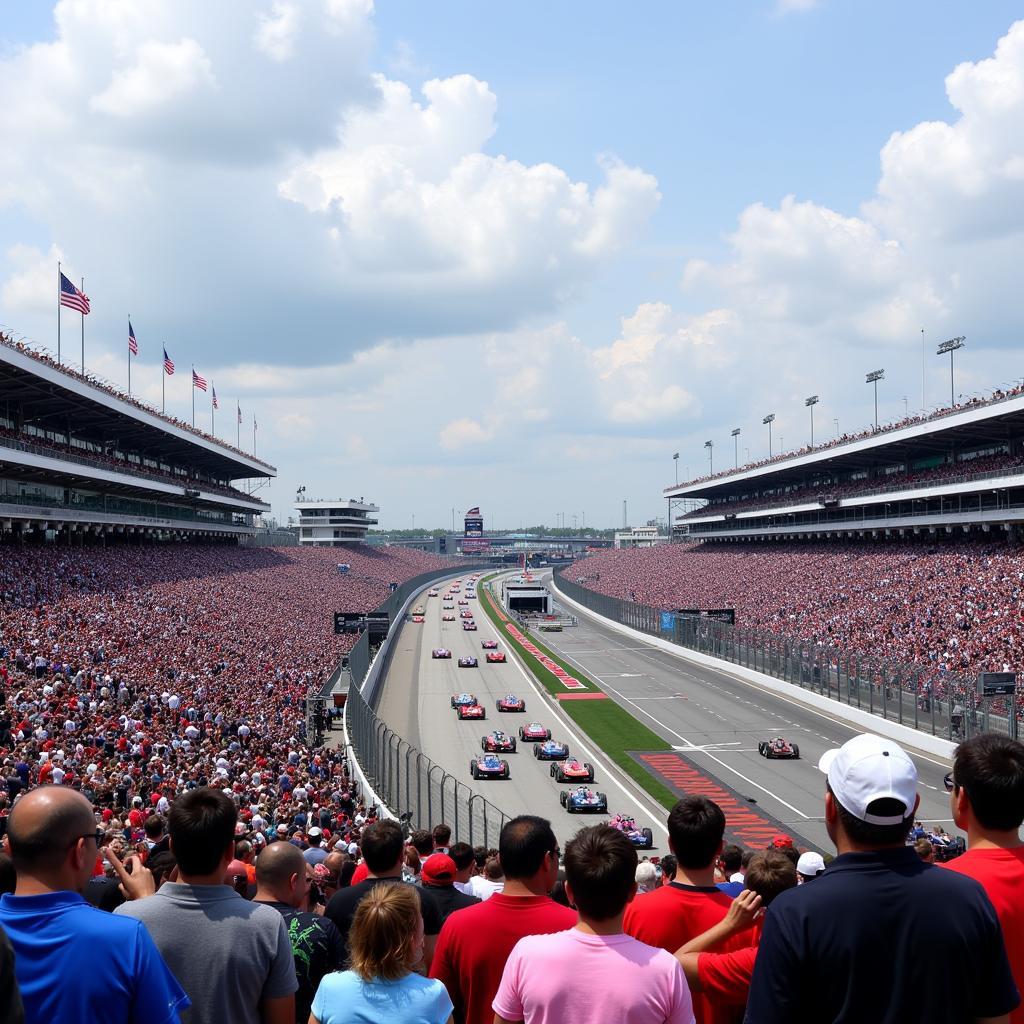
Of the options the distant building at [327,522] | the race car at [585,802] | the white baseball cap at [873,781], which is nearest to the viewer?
the white baseball cap at [873,781]

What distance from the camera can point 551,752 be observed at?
4041 centimetres

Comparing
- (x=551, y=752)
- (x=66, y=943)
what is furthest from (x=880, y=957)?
(x=551, y=752)

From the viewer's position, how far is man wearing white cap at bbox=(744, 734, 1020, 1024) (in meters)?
3.40

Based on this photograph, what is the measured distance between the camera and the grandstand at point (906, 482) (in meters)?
59.4

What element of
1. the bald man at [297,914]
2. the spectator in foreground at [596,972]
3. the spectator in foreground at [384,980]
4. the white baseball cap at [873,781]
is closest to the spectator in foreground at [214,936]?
the spectator in foreground at [384,980]

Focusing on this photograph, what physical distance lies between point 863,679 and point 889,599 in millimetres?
13150

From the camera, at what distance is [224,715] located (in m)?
28.5

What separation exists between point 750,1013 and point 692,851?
1.54 metres

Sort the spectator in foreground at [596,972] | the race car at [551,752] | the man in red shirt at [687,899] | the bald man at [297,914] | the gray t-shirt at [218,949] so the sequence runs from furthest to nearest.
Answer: the race car at [551,752] < the bald man at [297,914] < the man in red shirt at [687,899] < the gray t-shirt at [218,949] < the spectator in foreground at [596,972]

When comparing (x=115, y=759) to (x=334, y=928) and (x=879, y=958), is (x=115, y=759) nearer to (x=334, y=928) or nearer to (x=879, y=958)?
(x=334, y=928)

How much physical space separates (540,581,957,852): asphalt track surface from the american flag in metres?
32.9

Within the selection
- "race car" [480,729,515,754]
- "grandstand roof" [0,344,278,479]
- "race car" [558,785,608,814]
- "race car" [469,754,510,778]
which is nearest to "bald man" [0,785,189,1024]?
"race car" [558,785,608,814]

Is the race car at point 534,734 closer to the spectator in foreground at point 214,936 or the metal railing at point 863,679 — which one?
the metal railing at point 863,679

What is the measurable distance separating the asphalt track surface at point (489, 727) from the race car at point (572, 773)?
285mm
